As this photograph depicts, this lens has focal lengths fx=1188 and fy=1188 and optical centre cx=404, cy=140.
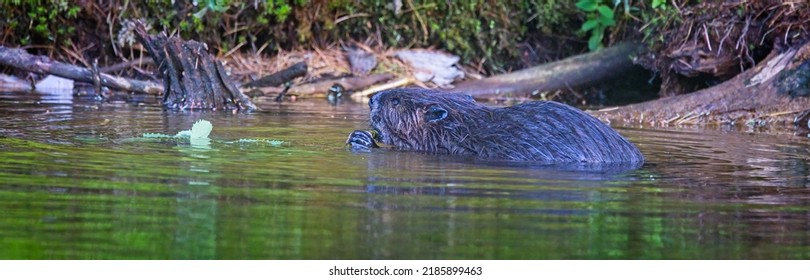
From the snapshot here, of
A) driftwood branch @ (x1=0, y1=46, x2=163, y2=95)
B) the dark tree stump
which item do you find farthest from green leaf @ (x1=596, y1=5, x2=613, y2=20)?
driftwood branch @ (x1=0, y1=46, x2=163, y2=95)

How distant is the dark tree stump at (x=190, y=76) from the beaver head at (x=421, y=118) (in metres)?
2.59

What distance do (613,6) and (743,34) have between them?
231 centimetres

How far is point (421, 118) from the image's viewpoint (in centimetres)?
599

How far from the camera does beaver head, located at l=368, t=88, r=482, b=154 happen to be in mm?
5867

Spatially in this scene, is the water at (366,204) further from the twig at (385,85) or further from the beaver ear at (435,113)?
the twig at (385,85)

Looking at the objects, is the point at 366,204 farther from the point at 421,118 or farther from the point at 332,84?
the point at 332,84

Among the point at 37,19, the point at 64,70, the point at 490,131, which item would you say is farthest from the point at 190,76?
the point at 490,131

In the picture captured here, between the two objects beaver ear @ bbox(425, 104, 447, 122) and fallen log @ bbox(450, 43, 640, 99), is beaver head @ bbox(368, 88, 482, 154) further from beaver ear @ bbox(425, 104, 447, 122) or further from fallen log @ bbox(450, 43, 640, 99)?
fallen log @ bbox(450, 43, 640, 99)

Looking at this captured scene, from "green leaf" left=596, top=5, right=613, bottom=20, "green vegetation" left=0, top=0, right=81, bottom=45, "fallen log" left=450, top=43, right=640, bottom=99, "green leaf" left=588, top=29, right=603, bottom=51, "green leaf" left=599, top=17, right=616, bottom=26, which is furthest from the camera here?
"green leaf" left=588, top=29, right=603, bottom=51

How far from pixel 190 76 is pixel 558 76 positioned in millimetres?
4080

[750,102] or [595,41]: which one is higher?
[595,41]

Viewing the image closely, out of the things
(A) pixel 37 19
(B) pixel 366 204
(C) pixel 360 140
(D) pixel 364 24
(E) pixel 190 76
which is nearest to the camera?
(B) pixel 366 204

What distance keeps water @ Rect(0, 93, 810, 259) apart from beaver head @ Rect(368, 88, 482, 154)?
26 centimetres

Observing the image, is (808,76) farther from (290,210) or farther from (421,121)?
(290,210)
